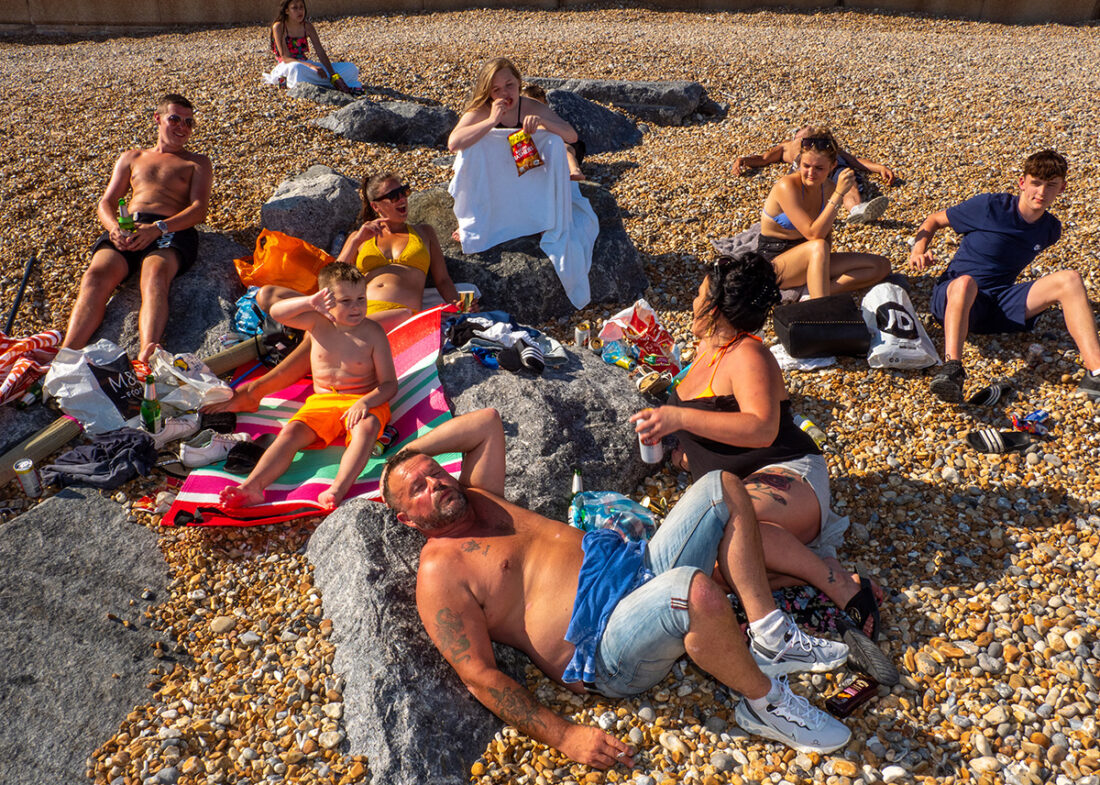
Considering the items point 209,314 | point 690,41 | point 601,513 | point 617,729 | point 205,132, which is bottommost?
point 617,729

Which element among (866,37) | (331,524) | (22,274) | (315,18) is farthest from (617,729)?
(315,18)

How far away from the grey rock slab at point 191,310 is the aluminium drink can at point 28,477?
52.4 inches

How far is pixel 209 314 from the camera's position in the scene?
5.59 m

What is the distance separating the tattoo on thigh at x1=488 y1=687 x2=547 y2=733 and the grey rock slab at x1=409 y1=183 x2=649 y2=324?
136 inches

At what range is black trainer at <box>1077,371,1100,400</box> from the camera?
468 centimetres

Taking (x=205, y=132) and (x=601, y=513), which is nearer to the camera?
(x=601, y=513)

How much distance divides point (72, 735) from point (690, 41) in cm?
1201

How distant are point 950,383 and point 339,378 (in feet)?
12.1

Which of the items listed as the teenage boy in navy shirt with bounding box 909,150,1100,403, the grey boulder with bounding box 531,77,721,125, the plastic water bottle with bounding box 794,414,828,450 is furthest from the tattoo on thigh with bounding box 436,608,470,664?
the grey boulder with bounding box 531,77,721,125

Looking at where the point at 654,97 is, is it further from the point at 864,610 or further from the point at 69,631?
the point at 69,631

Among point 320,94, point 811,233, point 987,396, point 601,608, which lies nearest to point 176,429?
point 601,608

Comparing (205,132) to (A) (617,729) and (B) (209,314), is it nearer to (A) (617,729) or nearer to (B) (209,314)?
(B) (209,314)

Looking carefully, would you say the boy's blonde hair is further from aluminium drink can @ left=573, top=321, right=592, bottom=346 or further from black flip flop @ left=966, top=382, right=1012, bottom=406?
black flip flop @ left=966, top=382, right=1012, bottom=406

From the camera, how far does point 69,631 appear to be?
3.27 metres
